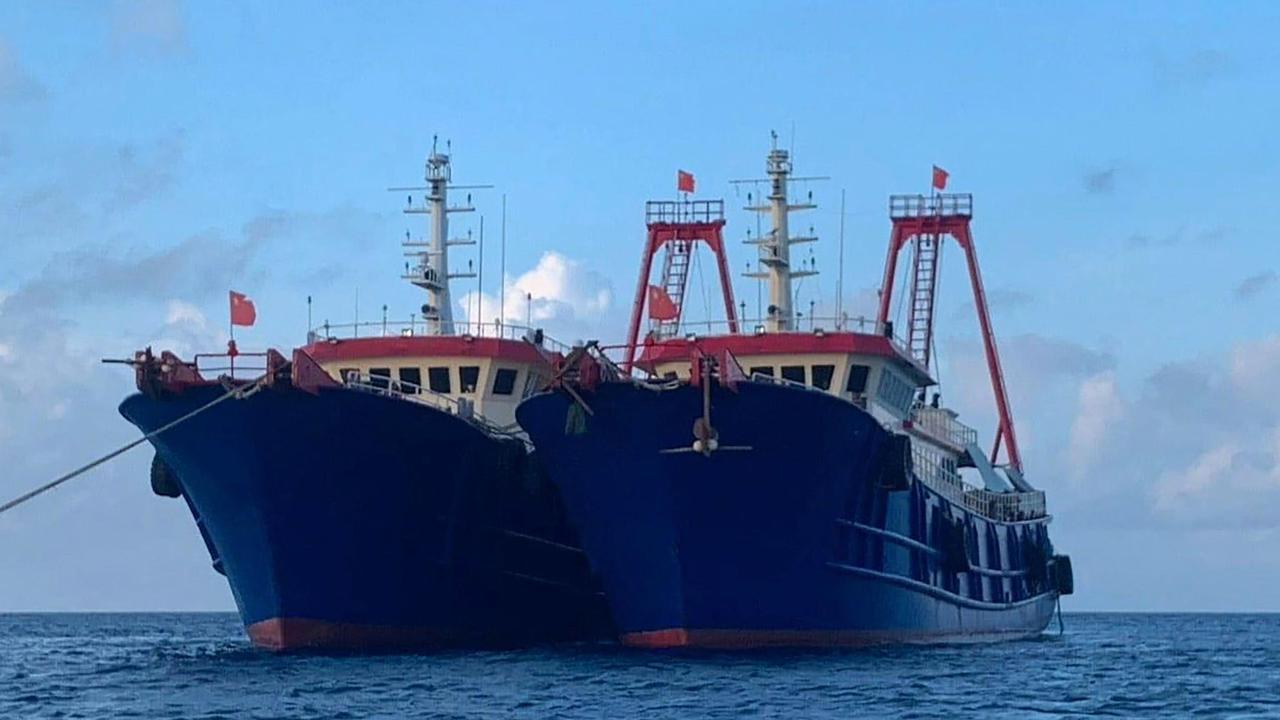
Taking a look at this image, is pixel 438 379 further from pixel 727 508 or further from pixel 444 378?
pixel 727 508

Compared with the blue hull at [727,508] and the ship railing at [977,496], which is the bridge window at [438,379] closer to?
the blue hull at [727,508]

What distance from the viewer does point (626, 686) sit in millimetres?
34938

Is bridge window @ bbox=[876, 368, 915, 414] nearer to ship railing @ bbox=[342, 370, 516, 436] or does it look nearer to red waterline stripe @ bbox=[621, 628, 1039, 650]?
red waterline stripe @ bbox=[621, 628, 1039, 650]

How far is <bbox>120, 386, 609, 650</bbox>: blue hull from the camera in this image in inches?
1615

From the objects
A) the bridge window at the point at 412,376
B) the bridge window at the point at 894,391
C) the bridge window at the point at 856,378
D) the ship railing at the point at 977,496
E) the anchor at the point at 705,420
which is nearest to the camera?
the anchor at the point at 705,420

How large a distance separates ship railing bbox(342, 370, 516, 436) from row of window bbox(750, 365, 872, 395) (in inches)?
235

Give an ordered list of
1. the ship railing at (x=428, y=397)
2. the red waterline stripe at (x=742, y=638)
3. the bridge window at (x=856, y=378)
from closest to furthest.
→ the red waterline stripe at (x=742, y=638) < the ship railing at (x=428, y=397) < the bridge window at (x=856, y=378)

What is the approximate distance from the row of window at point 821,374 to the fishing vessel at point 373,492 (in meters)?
5.58

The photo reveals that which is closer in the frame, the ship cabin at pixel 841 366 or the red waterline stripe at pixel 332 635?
the red waterline stripe at pixel 332 635

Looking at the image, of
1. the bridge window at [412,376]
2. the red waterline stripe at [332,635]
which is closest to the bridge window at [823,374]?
the bridge window at [412,376]

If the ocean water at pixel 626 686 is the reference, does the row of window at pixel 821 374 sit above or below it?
above

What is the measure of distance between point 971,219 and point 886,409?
18045mm

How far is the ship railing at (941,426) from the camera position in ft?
185

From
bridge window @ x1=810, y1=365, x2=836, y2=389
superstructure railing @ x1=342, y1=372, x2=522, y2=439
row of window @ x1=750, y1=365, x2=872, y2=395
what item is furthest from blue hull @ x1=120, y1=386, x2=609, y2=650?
bridge window @ x1=810, y1=365, x2=836, y2=389
